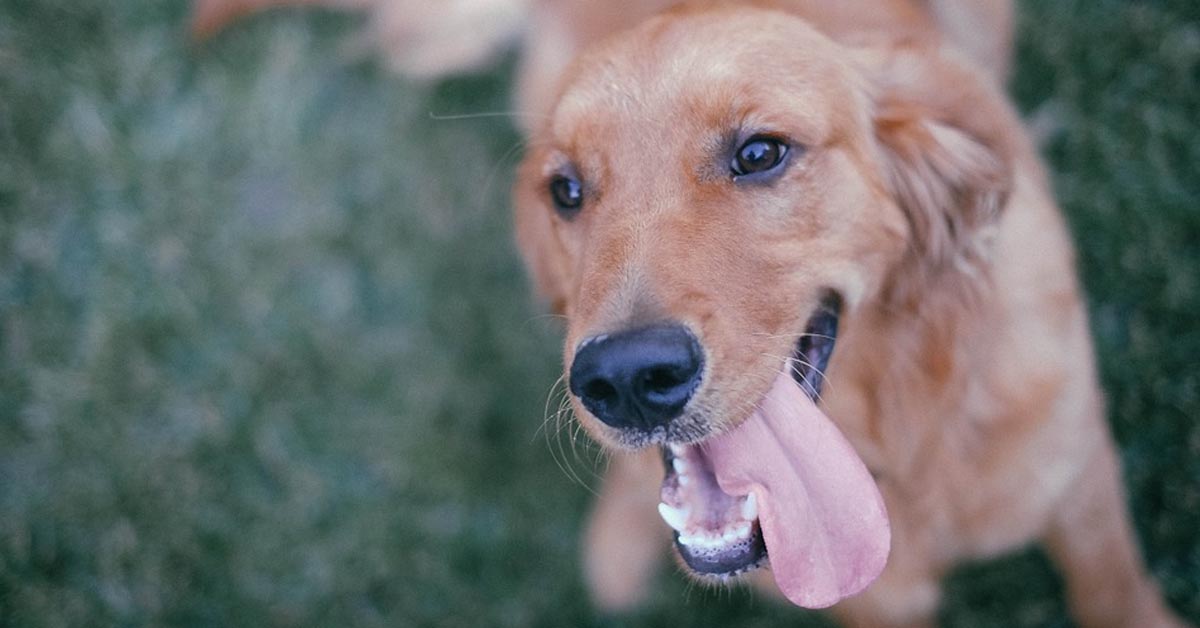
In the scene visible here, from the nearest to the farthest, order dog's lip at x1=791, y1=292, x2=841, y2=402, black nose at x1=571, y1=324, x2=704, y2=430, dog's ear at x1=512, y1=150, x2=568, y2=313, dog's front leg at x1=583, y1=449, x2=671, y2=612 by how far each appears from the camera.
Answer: black nose at x1=571, y1=324, x2=704, y2=430 → dog's lip at x1=791, y1=292, x2=841, y2=402 → dog's ear at x1=512, y1=150, x2=568, y2=313 → dog's front leg at x1=583, y1=449, x2=671, y2=612

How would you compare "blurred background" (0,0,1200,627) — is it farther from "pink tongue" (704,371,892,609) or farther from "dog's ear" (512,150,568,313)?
"pink tongue" (704,371,892,609)

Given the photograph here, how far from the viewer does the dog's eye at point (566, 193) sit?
2.34 metres

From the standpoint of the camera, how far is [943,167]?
7.34ft

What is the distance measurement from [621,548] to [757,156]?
1.72 m

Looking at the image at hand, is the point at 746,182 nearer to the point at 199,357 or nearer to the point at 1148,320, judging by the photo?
the point at 1148,320

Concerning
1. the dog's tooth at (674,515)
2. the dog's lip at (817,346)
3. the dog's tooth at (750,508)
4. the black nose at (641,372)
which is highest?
the black nose at (641,372)

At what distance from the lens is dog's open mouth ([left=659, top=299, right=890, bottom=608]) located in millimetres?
2021

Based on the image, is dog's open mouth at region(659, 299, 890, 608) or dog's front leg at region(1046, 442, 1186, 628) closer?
dog's open mouth at region(659, 299, 890, 608)

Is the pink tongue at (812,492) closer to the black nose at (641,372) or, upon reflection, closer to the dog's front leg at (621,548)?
the black nose at (641,372)

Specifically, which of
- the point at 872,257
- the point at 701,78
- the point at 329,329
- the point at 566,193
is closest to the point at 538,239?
the point at 566,193

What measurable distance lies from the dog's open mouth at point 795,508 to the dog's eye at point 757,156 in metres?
0.41

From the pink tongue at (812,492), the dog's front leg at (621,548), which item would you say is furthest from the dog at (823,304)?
the dog's front leg at (621,548)

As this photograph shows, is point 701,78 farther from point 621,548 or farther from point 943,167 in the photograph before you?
point 621,548

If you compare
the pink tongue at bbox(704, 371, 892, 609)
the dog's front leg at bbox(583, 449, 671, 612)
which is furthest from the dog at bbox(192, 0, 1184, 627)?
the dog's front leg at bbox(583, 449, 671, 612)
